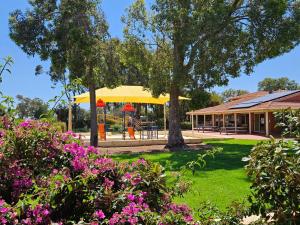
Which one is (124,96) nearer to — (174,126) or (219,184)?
(174,126)

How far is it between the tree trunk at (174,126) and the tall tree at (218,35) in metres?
0.60

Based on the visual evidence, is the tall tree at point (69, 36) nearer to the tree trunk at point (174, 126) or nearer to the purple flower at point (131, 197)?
the tree trunk at point (174, 126)

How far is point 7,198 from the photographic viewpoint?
9.61ft

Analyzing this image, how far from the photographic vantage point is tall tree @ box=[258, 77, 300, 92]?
91250mm

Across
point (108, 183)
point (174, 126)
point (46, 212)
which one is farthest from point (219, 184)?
point (174, 126)

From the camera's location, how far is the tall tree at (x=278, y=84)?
9125 centimetres

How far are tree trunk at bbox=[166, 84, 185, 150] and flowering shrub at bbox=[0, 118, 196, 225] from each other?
56.3 ft

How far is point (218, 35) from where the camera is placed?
1873 cm

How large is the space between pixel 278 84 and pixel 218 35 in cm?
7965

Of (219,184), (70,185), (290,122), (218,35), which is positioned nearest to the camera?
(70,185)

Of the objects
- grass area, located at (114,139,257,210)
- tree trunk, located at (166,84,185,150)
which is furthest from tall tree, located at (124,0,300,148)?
grass area, located at (114,139,257,210)

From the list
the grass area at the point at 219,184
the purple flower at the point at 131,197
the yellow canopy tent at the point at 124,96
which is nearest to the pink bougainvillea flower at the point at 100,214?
the purple flower at the point at 131,197

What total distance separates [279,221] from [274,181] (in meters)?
0.36

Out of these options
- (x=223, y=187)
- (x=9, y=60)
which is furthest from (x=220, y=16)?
(x=9, y=60)
